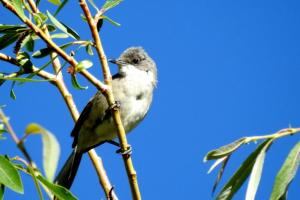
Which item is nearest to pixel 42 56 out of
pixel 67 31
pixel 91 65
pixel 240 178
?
pixel 67 31

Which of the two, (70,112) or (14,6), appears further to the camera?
(70,112)

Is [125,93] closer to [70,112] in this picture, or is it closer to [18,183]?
[70,112]

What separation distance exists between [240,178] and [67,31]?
118 cm

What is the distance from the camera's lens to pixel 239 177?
178 cm

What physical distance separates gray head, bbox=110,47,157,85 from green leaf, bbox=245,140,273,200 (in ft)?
11.6

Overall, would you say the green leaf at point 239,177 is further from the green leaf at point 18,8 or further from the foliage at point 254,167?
the green leaf at point 18,8

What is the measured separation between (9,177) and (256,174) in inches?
33.4

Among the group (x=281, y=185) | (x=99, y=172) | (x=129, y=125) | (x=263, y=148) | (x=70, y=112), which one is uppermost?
(x=129, y=125)

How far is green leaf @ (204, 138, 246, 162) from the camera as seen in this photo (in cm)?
167

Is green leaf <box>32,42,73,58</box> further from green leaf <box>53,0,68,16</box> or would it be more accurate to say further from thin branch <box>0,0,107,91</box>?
thin branch <box>0,0,107,91</box>

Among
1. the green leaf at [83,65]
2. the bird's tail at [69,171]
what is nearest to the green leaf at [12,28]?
the green leaf at [83,65]

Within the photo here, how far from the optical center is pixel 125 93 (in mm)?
4625

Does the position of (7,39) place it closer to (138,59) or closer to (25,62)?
(25,62)

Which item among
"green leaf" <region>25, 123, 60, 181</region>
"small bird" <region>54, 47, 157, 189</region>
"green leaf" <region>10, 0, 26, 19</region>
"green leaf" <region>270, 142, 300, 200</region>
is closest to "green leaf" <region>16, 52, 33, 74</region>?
"green leaf" <region>10, 0, 26, 19</region>
